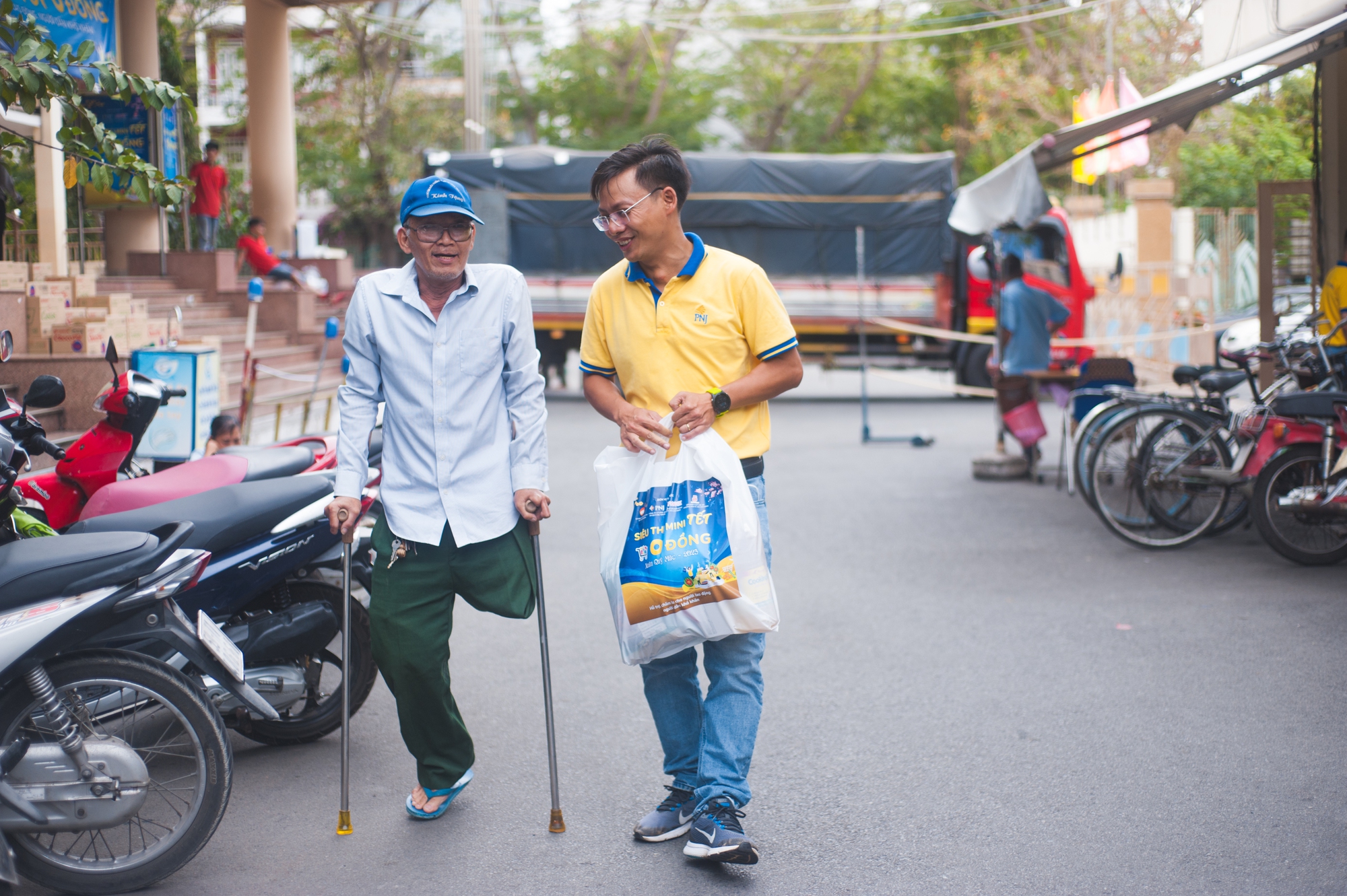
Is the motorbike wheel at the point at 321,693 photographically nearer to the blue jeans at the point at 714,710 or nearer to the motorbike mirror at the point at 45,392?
the motorbike mirror at the point at 45,392

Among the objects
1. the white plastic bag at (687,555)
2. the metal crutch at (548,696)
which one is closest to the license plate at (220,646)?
A: the metal crutch at (548,696)

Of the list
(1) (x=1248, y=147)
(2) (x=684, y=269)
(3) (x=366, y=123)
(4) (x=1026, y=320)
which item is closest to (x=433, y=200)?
(2) (x=684, y=269)

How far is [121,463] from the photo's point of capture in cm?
477

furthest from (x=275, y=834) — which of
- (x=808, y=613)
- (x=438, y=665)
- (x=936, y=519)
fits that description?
(x=936, y=519)

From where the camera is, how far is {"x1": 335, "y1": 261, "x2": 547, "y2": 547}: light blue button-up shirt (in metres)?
3.57

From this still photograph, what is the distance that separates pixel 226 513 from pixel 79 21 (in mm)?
9476

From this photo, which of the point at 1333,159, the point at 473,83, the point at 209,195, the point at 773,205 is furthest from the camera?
the point at 473,83

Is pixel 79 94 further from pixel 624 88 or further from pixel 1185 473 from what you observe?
pixel 624 88

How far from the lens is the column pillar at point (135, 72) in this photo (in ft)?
48.4

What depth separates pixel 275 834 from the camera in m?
3.71

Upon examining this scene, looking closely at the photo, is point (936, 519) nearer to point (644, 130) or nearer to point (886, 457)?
point (886, 457)

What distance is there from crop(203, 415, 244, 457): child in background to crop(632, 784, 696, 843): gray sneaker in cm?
453

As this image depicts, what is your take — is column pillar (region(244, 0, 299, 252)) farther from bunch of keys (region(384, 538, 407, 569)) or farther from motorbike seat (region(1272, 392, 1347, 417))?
bunch of keys (region(384, 538, 407, 569))

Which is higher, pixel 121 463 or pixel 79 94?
pixel 79 94
